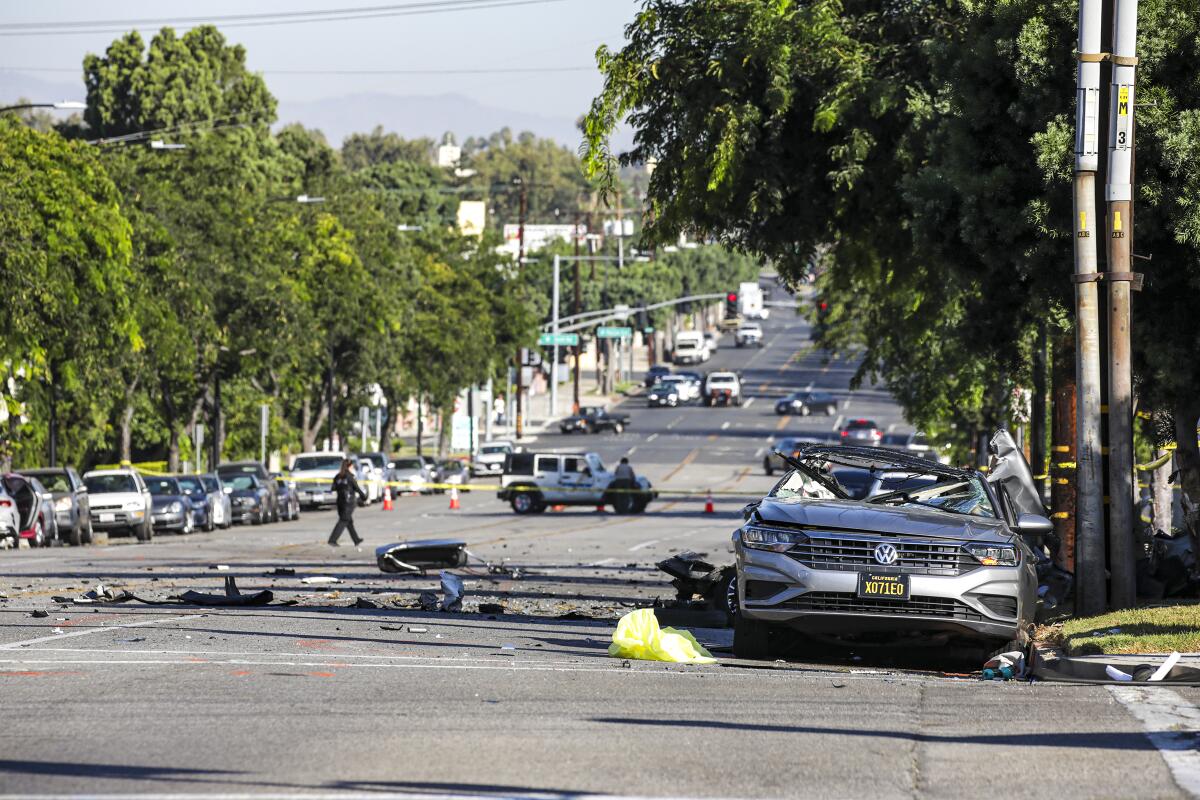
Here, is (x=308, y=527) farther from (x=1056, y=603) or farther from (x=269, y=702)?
(x=269, y=702)

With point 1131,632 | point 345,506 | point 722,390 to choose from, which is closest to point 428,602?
point 1131,632

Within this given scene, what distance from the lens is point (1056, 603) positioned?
1794 cm

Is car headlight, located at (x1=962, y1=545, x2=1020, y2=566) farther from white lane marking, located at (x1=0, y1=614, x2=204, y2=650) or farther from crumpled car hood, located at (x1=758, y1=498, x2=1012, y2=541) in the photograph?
white lane marking, located at (x1=0, y1=614, x2=204, y2=650)

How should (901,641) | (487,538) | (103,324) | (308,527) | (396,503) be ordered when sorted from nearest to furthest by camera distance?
(901,641) < (487,538) < (103,324) < (308,527) < (396,503)

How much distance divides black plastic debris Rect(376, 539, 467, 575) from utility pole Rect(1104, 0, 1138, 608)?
9973mm

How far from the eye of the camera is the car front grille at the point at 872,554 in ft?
42.4

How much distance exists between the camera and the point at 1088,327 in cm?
1661

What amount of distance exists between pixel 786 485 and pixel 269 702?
530cm

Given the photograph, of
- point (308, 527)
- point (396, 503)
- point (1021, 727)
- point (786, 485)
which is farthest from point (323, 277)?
point (1021, 727)

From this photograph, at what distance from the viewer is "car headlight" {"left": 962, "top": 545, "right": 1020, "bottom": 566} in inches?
513

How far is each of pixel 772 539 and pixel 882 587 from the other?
2.86 feet

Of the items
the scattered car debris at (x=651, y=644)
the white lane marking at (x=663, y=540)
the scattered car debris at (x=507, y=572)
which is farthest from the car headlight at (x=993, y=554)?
the white lane marking at (x=663, y=540)

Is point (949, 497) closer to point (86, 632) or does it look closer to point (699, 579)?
point (699, 579)

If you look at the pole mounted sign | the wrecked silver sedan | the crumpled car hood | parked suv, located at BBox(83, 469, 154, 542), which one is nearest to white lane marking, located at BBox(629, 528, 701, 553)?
parked suv, located at BBox(83, 469, 154, 542)
